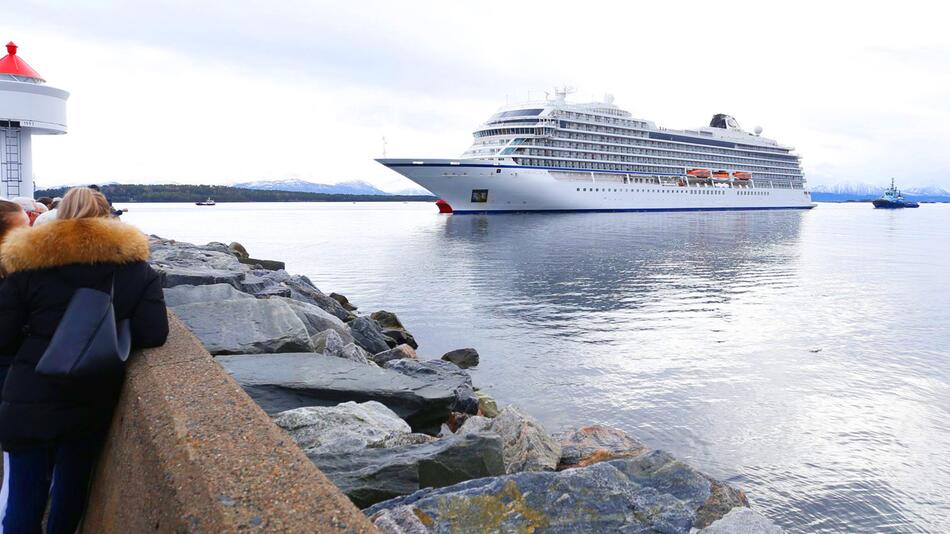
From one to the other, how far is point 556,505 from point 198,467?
81.8 inches

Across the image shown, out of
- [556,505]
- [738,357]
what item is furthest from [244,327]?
[738,357]

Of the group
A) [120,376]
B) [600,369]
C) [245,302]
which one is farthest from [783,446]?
[120,376]

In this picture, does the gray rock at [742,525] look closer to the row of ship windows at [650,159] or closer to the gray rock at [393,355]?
the gray rock at [393,355]

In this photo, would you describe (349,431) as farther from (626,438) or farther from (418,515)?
(626,438)

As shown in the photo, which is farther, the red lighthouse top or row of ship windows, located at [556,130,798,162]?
row of ship windows, located at [556,130,798,162]

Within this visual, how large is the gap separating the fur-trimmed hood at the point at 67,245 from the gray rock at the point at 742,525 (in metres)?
3.65

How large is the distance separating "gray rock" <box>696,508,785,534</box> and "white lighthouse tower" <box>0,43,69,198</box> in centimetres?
2149

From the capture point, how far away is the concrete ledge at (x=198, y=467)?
1.97 m

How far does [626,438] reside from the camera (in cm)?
633

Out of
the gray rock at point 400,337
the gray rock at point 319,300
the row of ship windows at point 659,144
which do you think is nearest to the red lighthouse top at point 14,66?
the gray rock at point 319,300

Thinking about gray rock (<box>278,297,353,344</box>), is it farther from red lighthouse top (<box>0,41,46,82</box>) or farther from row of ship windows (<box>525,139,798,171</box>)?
row of ship windows (<box>525,139,798,171</box>)

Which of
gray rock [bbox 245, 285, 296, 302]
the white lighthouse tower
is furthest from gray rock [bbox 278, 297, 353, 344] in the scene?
the white lighthouse tower

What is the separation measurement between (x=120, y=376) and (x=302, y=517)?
5.10 feet

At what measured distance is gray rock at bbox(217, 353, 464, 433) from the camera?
212 inches
